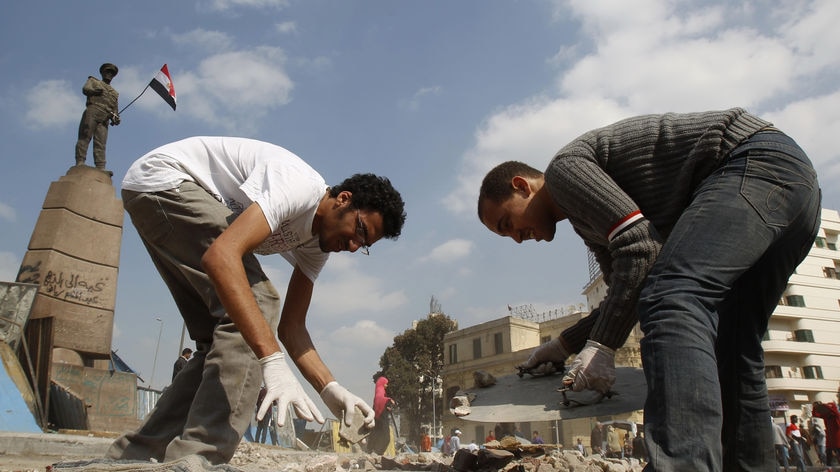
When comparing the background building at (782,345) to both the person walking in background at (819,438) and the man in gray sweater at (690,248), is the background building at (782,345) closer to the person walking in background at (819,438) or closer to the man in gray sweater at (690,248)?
the person walking in background at (819,438)

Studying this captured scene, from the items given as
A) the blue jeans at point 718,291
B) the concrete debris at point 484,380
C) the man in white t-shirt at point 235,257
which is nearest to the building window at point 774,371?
the concrete debris at point 484,380

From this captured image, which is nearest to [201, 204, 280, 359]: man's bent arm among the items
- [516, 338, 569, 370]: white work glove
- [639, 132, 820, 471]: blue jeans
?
[639, 132, 820, 471]: blue jeans

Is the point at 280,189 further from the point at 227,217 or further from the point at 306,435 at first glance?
the point at 306,435

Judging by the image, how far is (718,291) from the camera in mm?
1551

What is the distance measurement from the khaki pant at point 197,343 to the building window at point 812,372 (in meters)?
48.9

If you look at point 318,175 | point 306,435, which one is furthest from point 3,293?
point 306,435

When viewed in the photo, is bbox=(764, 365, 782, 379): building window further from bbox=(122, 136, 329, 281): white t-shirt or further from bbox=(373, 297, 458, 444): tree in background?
bbox=(122, 136, 329, 281): white t-shirt

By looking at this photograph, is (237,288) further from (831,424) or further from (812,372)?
(812,372)

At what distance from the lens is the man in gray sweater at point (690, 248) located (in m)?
1.39

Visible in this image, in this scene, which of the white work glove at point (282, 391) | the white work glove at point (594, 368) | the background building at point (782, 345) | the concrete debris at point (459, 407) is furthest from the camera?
the background building at point (782, 345)

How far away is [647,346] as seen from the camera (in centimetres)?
148

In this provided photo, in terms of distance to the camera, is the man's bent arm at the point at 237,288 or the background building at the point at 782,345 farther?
the background building at the point at 782,345

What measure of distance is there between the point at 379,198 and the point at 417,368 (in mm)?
43023

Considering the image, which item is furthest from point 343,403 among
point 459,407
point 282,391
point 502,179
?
point 502,179
